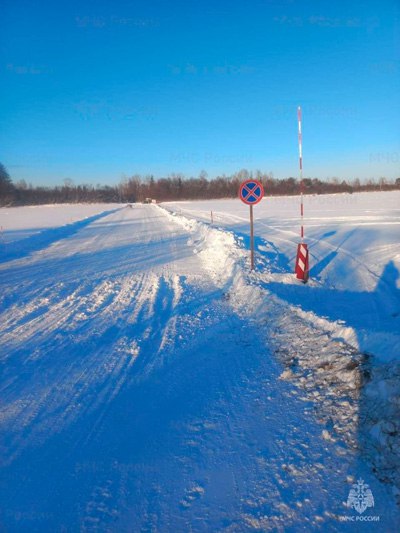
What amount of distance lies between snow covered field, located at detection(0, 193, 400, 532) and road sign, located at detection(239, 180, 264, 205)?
2.53 metres

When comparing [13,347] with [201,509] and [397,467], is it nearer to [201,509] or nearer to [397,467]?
[201,509]

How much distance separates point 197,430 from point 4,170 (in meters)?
113

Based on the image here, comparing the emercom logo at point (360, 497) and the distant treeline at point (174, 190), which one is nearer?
the emercom logo at point (360, 497)

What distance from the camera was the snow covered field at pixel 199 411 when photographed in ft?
7.26

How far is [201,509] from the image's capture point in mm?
2191

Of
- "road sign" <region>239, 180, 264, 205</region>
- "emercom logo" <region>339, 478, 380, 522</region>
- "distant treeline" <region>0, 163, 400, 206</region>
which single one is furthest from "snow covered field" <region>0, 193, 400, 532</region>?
"distant treeline" <region>0, 163, 400, 206</region>

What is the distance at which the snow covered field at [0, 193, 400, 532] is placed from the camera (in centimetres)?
221

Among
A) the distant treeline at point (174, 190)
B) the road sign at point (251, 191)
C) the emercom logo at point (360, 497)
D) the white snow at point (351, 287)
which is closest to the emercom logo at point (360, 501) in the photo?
the emercom logo at point (360, 497)

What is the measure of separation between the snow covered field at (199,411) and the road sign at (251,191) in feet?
8.32

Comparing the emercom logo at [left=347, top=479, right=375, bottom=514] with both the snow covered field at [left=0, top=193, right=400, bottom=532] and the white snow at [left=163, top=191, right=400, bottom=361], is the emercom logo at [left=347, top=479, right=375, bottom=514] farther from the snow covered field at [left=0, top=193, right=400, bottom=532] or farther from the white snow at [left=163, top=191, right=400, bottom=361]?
the white snow at [left=163, top=191, right=400, bottom=361]

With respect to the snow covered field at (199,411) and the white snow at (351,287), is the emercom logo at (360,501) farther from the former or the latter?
the white snow at (351,287)

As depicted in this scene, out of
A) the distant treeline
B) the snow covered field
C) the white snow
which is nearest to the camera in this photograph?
the snow covered field

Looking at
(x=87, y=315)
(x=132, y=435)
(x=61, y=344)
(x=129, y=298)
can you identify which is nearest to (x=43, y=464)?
(x=132, y=435)

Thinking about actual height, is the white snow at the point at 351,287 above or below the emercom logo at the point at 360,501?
above
